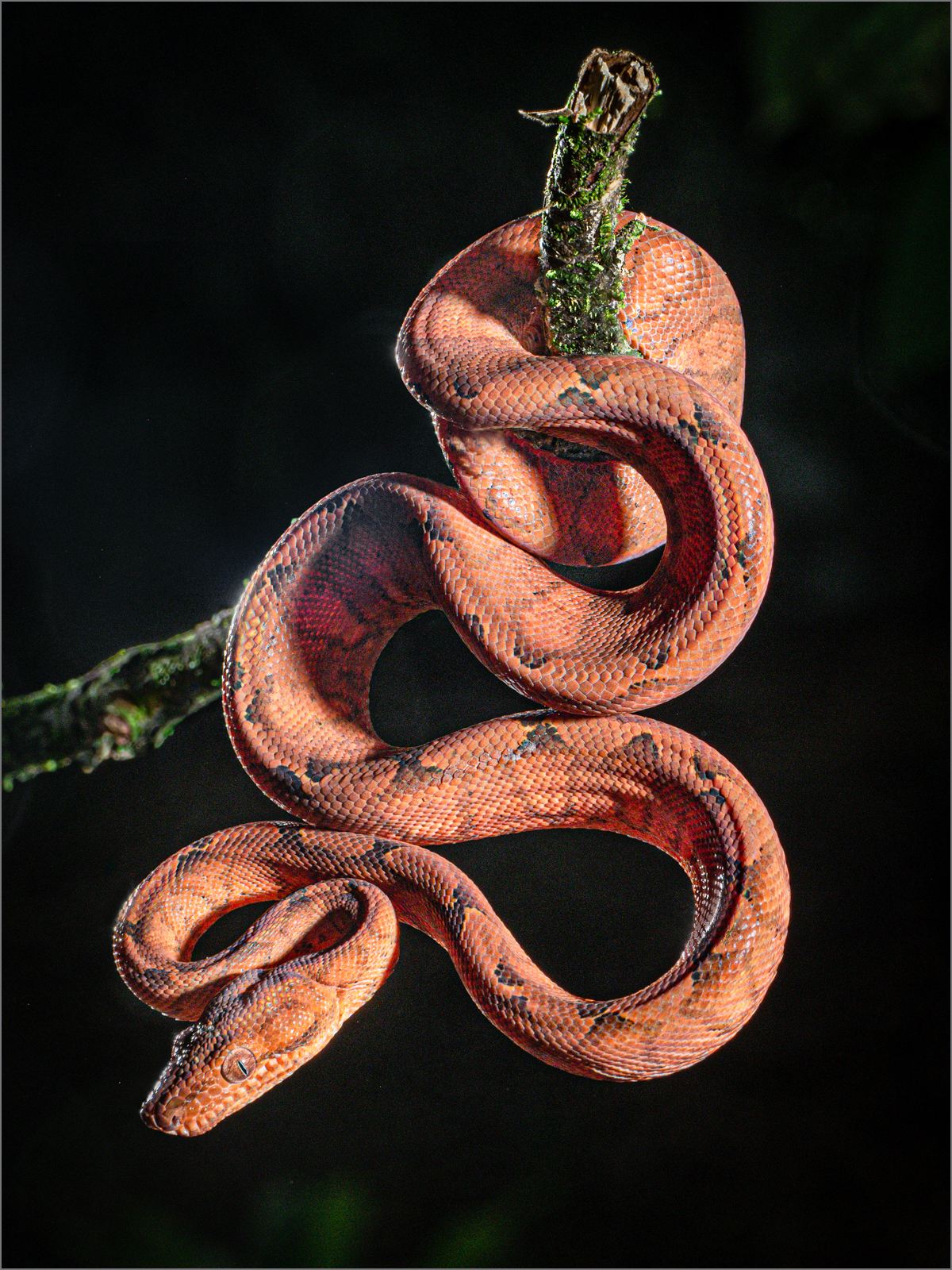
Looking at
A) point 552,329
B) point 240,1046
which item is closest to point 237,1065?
point 240,1046

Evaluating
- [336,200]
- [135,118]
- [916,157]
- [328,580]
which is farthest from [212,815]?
[916,157]

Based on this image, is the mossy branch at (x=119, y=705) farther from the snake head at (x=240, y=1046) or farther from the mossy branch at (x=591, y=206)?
the mossy branch at (x=591, y=206)

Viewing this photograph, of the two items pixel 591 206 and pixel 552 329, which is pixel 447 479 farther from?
pixel 591 206

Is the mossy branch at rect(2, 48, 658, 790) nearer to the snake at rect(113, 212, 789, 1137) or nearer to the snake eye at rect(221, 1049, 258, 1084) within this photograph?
the snake at rect(113, 212, 789, 1137)

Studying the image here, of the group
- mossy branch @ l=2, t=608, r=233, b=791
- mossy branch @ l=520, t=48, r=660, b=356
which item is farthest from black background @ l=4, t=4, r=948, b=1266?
mossy branch @ l=520, t=48, r=660, b=356

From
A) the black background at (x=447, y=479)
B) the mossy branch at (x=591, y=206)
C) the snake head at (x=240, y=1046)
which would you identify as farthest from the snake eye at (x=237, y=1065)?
the mossy branch at (x=591, y=206)

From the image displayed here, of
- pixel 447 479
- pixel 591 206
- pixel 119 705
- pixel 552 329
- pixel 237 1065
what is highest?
pixel 591 206
